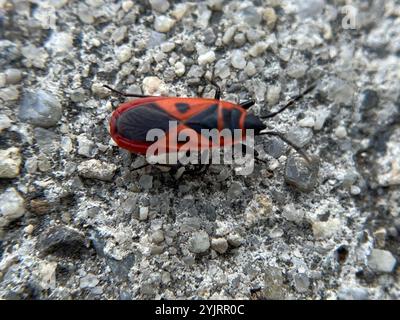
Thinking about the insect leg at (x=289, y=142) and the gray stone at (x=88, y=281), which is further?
the insect leg at (x=289, y=142)

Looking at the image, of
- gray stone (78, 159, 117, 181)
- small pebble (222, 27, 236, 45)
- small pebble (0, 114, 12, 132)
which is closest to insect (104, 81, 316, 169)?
gray stone (78, 159, 117, 181)

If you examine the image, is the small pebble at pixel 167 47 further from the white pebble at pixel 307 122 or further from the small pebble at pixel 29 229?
the small pebble at pixel 29 229

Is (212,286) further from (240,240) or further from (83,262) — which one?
(83,262)

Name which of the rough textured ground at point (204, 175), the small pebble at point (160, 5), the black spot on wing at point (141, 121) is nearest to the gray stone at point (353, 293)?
the rough textured ground at point (204, 175)

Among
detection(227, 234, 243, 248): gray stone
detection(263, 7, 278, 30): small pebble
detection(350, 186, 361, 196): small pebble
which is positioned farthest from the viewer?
detection(263, 7, 278, 30): small pebble

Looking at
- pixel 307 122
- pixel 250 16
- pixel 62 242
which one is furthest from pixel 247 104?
pixel 62 242

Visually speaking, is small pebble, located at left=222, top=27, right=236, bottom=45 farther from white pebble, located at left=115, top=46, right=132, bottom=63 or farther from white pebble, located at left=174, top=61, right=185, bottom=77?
white pebble, located at left=115, top=46, right=132, bottom=63
